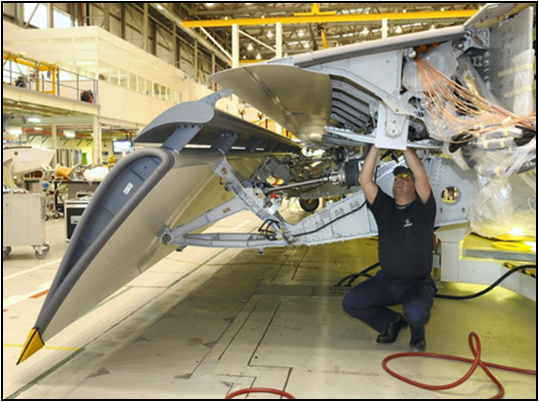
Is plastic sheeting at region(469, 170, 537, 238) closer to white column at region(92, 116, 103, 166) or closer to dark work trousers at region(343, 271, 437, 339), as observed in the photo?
dark work trousers at region(343, 271, 437, 339)

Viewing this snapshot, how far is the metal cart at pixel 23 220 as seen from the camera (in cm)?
613

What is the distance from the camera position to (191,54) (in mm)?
29094

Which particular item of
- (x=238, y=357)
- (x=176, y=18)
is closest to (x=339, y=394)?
(x=238, y=357)

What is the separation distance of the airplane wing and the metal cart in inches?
132

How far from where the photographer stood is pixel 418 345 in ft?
10.0

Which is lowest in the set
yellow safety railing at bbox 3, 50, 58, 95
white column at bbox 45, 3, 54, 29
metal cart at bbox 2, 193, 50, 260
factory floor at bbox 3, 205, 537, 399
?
factory floor at bbox 3, 205, 537, 399

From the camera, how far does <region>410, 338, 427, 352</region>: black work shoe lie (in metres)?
3.05

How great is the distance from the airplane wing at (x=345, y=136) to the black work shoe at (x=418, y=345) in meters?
0.83

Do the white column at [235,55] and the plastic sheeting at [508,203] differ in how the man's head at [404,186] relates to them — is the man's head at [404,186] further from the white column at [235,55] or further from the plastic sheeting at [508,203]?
the white column at [235,55]

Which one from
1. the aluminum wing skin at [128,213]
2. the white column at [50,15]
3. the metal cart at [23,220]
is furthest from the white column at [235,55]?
the aluminum wing skin at [128,213]

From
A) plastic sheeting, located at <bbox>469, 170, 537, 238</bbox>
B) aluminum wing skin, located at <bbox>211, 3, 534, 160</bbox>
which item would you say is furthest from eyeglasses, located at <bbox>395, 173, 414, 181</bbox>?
plastic sheeting, located at <bbox>469, 170, 537, 238</bbox>

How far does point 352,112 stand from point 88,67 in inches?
590

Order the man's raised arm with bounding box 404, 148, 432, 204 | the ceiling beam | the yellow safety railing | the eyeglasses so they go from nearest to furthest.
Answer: the man's raised arm with bounding box 404, 148, 432, 204
the eyeglasses
the yellow safety railing
the ceiling beam

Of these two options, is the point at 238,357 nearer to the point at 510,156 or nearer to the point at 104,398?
the point at 104,398
